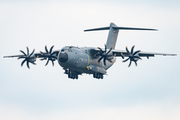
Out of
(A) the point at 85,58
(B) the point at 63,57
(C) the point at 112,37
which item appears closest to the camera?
(B) the point at 63,57

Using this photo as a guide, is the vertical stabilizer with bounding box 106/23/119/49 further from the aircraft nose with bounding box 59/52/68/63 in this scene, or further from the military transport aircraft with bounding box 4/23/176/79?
the aircraft nose with bounding box 59/52/68/63

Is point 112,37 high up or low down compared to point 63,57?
up

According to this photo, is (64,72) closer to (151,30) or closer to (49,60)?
(49,60)

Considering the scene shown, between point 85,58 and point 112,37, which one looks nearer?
point 85,58

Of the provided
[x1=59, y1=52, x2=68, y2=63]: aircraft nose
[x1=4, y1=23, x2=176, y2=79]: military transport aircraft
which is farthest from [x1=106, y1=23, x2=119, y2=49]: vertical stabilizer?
[x1=59, y1=52, x2=68, y2=63]: aircraft nose

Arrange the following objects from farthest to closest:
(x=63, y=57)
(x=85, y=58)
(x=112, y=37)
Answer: (x=112, y=37), (x=85, y=58), (x=63, y=57)

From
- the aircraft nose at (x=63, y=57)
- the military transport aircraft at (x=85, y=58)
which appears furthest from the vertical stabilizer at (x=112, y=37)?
the aircraft nose at (x=63, y=57)

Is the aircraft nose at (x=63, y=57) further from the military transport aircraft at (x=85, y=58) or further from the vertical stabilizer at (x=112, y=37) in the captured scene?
the vertical stabilizer at (x=112, y=37)

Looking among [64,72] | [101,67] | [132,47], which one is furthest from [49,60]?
[132,47]

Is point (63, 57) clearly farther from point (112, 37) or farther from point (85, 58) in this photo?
point (112, 37)

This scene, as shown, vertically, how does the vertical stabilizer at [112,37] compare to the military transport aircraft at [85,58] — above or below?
above

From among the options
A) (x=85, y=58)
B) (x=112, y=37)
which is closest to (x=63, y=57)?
(x=85, y=58)

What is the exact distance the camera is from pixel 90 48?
3666cm

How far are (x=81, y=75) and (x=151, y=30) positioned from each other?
296 inches
